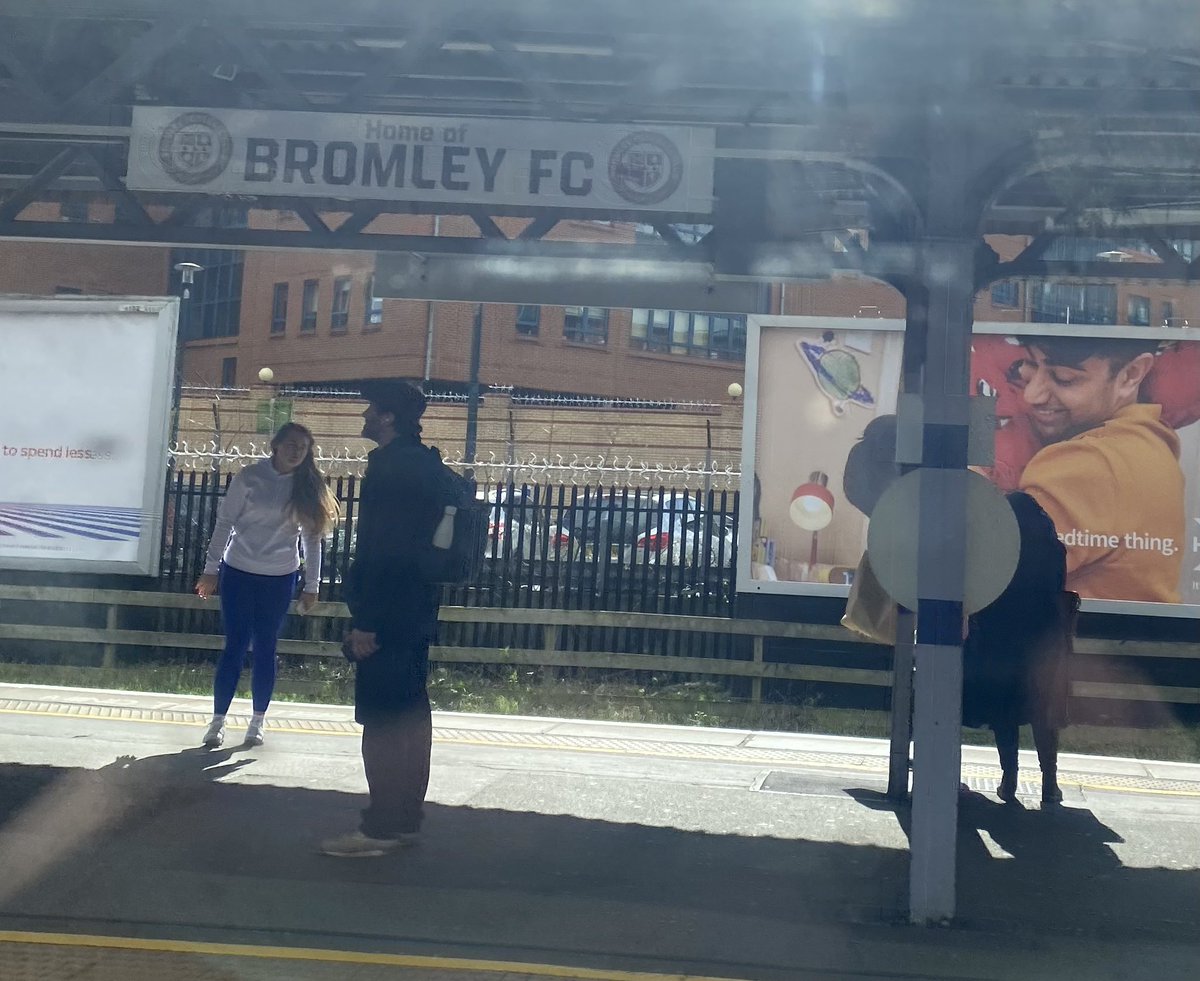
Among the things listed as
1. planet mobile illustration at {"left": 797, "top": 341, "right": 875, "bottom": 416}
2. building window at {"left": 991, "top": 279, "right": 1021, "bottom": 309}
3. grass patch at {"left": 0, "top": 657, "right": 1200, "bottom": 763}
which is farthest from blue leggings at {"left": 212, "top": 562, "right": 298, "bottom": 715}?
building window at {"left": 991, "top": 279, "right": 1021, "bottom": 309}

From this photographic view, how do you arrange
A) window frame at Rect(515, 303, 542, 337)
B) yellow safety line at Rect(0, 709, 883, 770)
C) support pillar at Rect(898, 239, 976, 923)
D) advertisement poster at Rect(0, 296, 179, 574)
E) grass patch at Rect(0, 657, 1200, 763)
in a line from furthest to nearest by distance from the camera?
window frame at Rect(515, 303, 542, 337) < advertisement poster at Rect(0, 296, 179, 574) < grass patch at Rect(0, 657, 1200, 763) < yellow safety line at Rect(0, 709, 883, 770) < support pillar at Rect(898, 239, 976, 923)

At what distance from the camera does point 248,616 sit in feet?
26.2

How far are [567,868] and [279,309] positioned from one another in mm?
37805

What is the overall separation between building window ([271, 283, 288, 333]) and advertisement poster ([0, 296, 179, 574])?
28.8m

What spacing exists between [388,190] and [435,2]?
2.97ft

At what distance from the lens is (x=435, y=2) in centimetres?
594

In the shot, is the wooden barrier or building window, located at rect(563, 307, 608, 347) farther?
building window, located at rect(563, 307, 608, 347)

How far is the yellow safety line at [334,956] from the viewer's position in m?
4.65

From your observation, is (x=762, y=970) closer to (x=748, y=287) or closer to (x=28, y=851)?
(x=28, y=851)

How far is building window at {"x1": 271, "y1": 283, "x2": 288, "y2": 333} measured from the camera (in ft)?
137

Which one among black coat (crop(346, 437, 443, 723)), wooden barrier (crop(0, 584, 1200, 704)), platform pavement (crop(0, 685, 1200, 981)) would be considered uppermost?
black coat (crop(346, 437, 443, 723))

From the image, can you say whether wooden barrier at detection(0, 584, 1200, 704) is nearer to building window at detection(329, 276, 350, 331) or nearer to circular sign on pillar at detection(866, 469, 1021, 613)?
circular sign on pillar at detection(866, 469, 1021, 613)

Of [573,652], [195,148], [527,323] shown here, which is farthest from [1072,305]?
[195,148]

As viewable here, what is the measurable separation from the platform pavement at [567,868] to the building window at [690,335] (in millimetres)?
32830
